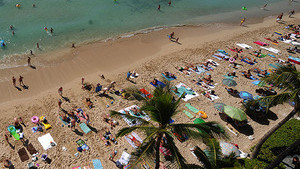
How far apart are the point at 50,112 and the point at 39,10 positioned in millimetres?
28196

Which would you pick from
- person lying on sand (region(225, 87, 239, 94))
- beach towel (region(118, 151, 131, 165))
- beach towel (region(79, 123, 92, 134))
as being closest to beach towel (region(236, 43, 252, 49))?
person lying on sand (region(225, 87, 239, 94))

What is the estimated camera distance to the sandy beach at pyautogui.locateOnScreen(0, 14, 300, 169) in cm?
1481

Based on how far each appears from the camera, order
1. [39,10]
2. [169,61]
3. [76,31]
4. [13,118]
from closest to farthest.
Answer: [13,118], [169,61], [76,31], [39,10]

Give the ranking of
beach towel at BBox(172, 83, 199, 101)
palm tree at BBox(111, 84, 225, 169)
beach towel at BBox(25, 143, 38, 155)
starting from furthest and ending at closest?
beach towel at BBox(172, 83, 199, 101), beach towel at BBox(25, 143, 38, 155), palm tree at BBox(111, 84, 225, 169)

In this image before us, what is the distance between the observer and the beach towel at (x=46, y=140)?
47.5ft

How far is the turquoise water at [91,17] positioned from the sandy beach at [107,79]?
12.5ft

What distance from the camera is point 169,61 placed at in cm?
2569

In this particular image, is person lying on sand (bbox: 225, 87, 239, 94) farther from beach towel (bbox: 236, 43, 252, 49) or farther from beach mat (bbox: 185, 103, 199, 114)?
beach towel (bbox: 236, 43, 252, 49)

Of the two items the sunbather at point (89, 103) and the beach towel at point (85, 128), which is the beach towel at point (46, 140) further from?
the sunbather at point (89, 103)

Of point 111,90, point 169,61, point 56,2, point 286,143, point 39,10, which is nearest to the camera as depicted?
point 286,143

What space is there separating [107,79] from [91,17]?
20.1 metres

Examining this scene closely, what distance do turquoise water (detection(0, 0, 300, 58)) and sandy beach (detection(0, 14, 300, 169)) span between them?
3.80 m

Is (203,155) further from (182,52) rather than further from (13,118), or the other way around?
(182,52)

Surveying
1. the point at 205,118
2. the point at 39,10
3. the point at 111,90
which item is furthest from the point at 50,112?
the point at 39,10
